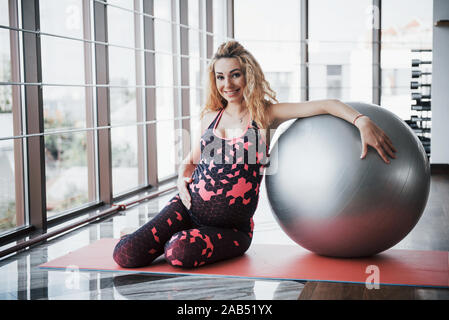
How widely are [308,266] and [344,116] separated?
0.63 m

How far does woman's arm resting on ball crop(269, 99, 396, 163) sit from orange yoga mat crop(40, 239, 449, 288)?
45cm

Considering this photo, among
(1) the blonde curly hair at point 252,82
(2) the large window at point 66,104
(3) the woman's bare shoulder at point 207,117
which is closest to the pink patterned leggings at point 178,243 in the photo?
(3) the woman's bare shoulder at point 207,117

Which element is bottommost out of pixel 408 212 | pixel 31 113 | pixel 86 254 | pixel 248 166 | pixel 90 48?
pixel 86 254

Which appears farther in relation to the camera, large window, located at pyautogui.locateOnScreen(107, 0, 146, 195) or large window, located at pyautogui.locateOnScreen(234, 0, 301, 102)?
large window, located at pyautogui.locateOnScreen(234, 0, 301, 102)

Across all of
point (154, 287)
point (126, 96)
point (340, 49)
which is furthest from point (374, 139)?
point (340, 49)

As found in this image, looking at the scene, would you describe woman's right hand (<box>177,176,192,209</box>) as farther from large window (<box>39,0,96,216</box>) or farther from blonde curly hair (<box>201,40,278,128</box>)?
large window (<box>39,0,96,216</box>)

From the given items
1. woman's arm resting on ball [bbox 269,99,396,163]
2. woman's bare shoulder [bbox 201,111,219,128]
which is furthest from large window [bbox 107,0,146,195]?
woman's arm resting on ball [bbox 269,99,396,163]

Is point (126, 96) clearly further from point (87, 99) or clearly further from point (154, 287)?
point (154, 287)

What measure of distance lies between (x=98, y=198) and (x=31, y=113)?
3.45 feet

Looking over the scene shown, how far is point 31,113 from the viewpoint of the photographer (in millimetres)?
2949

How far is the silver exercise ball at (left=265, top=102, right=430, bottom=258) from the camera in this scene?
2.05 m

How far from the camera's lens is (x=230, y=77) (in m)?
2.35

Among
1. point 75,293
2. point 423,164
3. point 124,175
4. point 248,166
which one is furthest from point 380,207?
point 124,175

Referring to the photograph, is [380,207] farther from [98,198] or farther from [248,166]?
[98,198]
